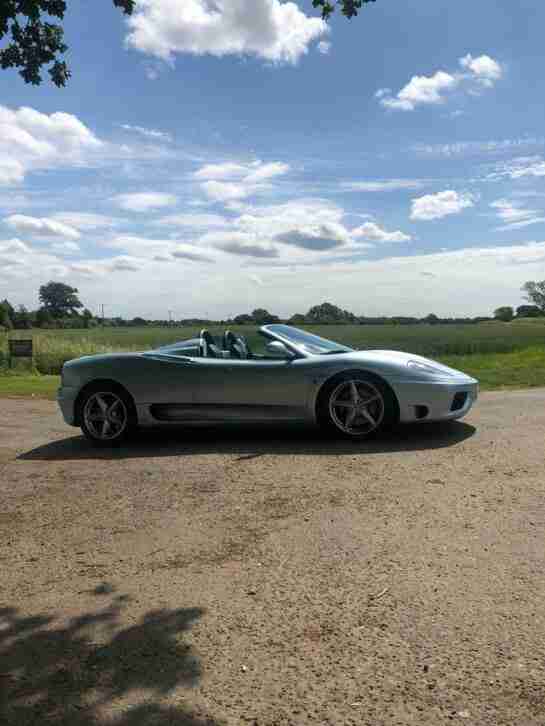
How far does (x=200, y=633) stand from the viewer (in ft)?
8.64

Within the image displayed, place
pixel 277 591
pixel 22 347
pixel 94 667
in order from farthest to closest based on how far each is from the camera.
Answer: pixel 22 347
pixel 277 591
pixel 94 667

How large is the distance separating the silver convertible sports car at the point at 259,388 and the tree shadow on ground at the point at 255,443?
0.22 m

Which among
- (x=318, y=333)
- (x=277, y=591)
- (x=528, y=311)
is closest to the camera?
(x=277, y=591)

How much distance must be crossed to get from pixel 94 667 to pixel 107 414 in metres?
4.71

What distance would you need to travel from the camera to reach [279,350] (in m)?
6.84

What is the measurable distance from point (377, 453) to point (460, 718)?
399 cm

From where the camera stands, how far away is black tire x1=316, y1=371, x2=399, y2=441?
21.3 feet

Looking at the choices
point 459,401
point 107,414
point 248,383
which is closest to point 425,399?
point 459,401

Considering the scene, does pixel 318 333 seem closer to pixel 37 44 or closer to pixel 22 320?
pixel 37 44

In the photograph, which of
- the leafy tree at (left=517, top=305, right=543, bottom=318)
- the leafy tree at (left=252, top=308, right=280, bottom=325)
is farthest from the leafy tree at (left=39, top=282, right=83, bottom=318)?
the leafy tree at (left=252, top=308, right=280, bottom=325)

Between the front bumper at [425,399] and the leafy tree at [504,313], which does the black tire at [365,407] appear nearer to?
the front bumper at [425,399]

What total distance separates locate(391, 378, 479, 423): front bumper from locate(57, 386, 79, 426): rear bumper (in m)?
3.38

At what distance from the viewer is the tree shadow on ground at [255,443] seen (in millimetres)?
6270

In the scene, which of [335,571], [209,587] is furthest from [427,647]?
[209,587]
